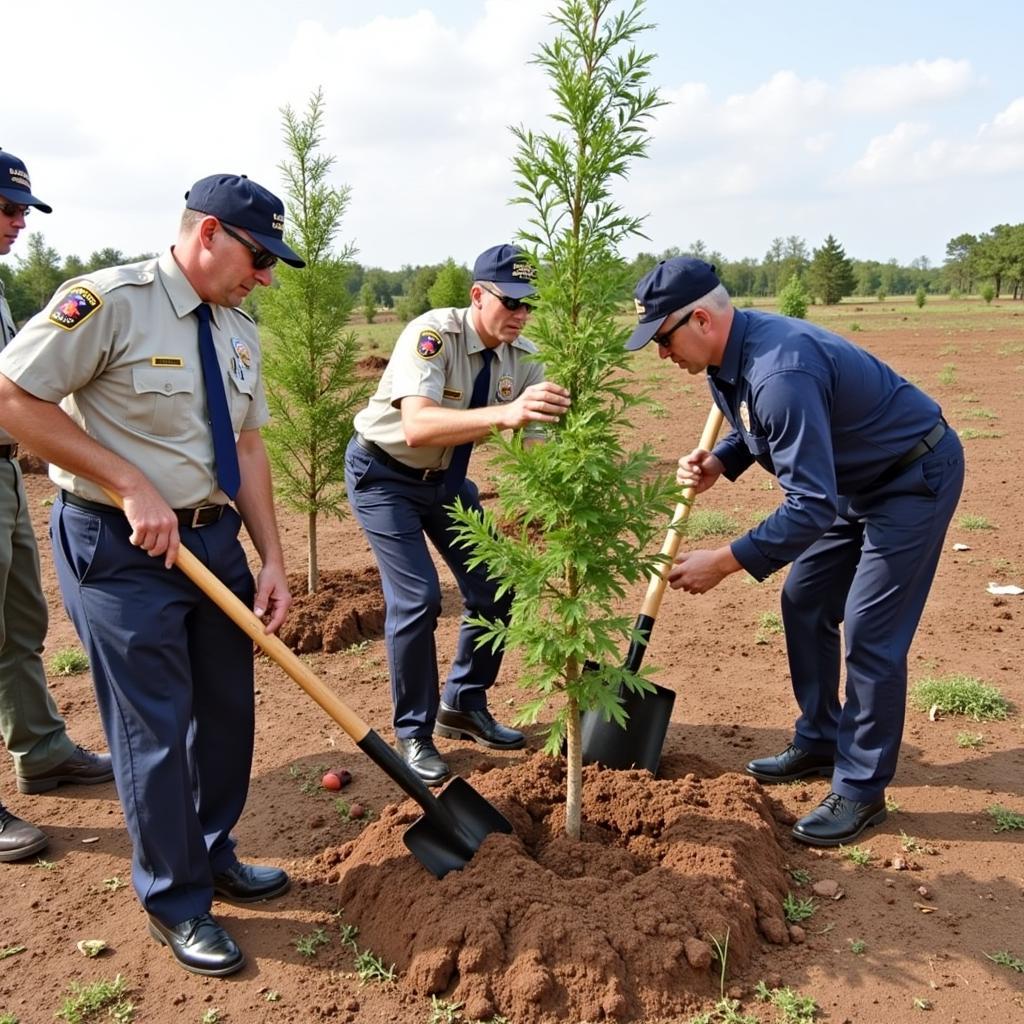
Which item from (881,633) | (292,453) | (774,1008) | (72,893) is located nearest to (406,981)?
(774,1008)

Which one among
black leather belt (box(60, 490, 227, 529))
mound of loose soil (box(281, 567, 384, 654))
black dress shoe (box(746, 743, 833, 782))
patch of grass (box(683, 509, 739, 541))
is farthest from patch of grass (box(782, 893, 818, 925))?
patch of grass (box(683, 509, 739, 541))

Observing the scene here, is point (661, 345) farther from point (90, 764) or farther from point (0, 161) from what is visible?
point (90, 764)

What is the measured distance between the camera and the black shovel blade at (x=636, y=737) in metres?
4.21

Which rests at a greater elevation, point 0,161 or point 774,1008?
point 0,161

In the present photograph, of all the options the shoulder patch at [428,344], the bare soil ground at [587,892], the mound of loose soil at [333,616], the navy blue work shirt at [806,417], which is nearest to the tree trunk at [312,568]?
the mound of loose soil at [333,616]

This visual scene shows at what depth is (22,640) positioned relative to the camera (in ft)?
14.6

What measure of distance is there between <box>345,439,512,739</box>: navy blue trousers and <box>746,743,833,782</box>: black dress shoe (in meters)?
1.59

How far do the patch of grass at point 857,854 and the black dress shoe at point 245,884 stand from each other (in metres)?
2.39

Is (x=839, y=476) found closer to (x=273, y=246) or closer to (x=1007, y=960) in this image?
(x=1007, y=960)

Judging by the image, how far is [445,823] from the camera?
3453 millimetres

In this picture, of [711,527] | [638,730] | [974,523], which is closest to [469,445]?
[638,730]

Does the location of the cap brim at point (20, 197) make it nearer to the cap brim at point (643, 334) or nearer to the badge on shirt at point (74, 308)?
the badge on shirt at point (74, 308)

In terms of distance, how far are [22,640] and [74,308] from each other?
233cm

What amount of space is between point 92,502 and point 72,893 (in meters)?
1.82
